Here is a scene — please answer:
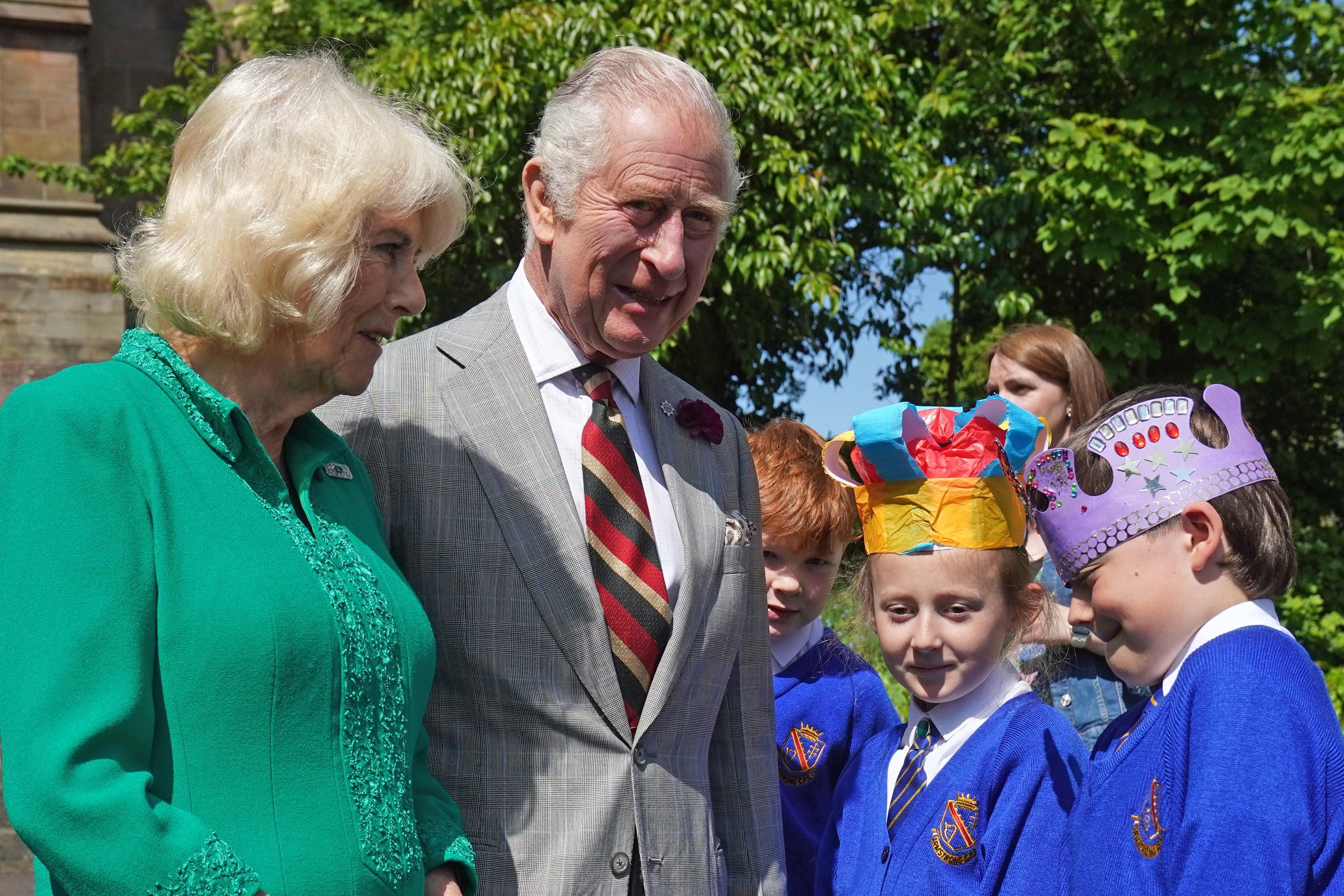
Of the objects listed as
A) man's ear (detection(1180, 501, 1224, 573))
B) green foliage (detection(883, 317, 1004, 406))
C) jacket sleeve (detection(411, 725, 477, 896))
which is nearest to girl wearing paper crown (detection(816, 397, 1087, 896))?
man's ear (detection(1180, 501, 1224, 573))

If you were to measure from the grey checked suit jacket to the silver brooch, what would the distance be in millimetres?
214

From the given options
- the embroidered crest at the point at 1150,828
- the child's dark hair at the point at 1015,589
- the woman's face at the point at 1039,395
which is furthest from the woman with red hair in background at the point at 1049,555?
the embroidered crest at the point at 1150,828

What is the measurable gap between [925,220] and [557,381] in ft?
26.5

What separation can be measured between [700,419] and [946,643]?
71 cm

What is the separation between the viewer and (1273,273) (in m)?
9.82

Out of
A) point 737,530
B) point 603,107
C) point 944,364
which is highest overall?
point 603,107

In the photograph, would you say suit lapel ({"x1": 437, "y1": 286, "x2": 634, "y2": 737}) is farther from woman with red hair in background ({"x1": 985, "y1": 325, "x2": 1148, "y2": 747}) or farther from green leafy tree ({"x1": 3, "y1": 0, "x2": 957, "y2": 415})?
green leafy tree ({"x1": 3, "y1": 0, "x2": 957, "y2": 415})

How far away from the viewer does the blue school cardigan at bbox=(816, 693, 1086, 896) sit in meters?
2.63

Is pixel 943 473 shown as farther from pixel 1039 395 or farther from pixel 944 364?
pixel 944 364

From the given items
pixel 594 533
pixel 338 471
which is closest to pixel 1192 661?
pixel 594 533

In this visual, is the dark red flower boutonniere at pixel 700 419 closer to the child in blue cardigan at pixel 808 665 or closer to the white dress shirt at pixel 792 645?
the child in blue cardigan at pixel 808 665

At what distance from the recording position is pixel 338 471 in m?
2.18

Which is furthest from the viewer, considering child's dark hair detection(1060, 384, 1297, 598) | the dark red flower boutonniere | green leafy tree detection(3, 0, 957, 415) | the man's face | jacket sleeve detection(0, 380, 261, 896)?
green leafy tree detection(3, 0, 957, 415)

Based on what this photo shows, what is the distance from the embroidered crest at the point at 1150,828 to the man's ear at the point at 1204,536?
0.37 meters
